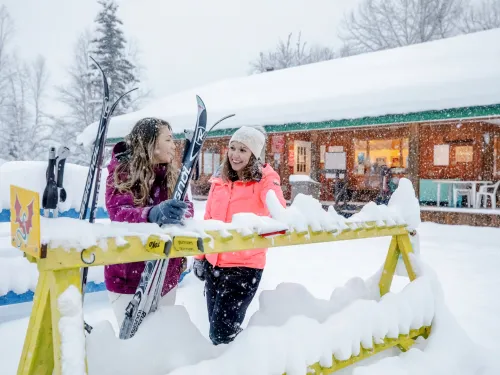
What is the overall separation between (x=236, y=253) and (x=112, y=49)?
1136 inches

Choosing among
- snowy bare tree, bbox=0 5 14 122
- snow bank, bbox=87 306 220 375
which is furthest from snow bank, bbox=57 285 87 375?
snowy bare tree, bbox=0 5 14 122

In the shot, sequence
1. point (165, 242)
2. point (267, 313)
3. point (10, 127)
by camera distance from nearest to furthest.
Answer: point (165, 242), point (267, 313), point (10, 127)

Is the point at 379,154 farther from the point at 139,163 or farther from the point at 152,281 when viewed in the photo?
the point at 152,281

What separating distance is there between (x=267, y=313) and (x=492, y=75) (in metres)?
11.1

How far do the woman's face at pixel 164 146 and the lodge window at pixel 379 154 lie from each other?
49.0 ft

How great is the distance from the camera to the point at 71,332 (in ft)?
4.82

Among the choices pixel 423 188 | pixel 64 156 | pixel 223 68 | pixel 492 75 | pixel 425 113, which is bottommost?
pixel 423 188

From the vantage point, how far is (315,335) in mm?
2143

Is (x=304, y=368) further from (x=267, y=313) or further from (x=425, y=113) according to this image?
(x=425, y=113)

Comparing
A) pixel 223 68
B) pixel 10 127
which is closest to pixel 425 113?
pixel 10 127

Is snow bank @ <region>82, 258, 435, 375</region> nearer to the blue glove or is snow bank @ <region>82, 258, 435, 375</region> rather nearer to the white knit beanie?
the blue glove

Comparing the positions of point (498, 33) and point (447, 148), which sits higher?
point (498, 33)

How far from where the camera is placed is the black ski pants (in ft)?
8.55

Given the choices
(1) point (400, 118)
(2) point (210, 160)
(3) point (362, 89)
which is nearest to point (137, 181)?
(1) point (400, 118)
